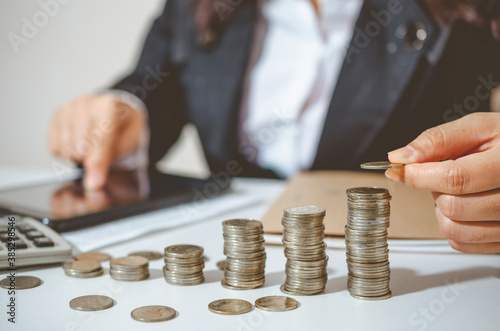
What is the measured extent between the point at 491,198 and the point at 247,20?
105 cm

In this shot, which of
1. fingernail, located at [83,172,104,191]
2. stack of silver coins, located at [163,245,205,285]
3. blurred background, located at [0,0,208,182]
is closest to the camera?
stack of silver coins, located at [163,245,205,285]

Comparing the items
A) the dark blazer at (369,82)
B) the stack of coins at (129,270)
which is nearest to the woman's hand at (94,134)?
the dark blazer at (369,82)

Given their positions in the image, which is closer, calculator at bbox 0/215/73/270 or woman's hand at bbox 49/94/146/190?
calculator at bbox 0/215/73/270

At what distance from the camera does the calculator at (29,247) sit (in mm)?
644

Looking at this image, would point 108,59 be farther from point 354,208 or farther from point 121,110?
point 354,208

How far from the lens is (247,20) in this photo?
147cm

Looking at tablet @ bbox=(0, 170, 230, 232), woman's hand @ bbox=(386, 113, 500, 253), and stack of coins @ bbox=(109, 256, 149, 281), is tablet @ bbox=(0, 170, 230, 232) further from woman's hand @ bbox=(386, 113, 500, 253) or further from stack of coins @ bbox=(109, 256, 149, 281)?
woman's hand @ bbox=(386, 113, 500, 253)

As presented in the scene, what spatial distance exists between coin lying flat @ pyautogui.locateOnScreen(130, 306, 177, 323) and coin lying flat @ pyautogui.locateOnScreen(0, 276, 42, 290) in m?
0.16

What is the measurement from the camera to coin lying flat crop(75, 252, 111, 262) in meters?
0.70

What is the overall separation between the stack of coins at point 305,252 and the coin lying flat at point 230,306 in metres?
0.07

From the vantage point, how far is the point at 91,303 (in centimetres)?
54

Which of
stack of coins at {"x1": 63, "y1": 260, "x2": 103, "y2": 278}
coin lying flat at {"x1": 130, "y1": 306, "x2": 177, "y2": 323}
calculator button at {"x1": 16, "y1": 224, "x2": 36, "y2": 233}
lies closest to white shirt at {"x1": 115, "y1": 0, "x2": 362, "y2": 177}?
calculator button at {"x1": 16, "y1": 224, "x2": 36, "y2": 233}

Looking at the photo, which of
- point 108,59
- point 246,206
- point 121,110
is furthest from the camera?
point 108,59

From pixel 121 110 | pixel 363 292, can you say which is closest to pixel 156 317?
pixel 363 292
